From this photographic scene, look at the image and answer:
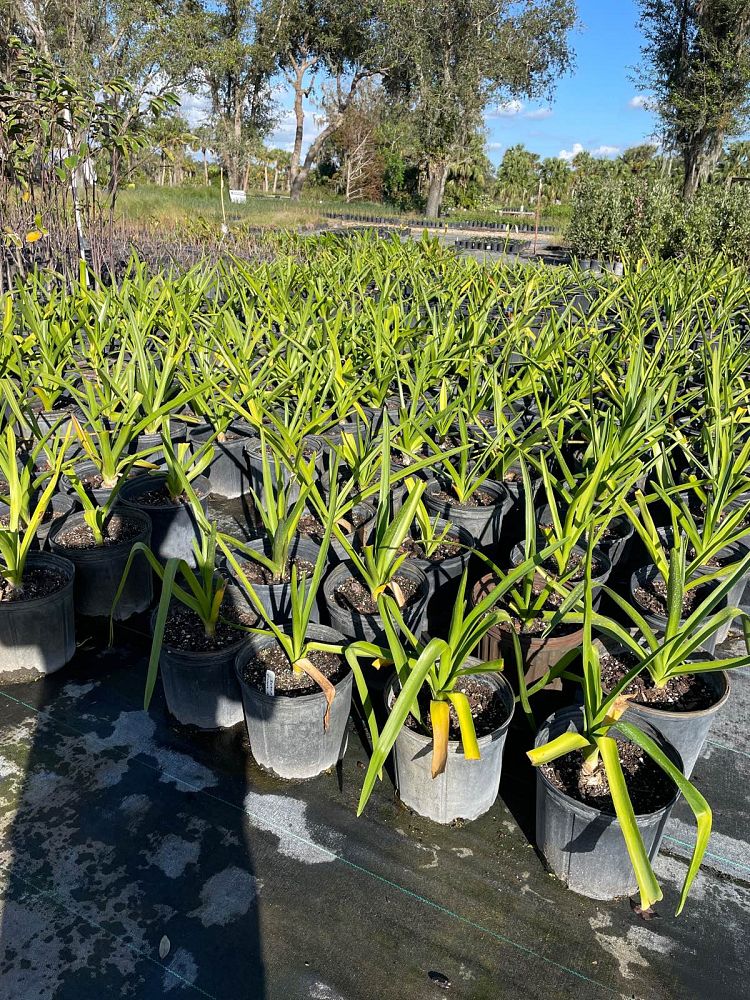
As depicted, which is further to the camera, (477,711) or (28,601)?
(28,601)

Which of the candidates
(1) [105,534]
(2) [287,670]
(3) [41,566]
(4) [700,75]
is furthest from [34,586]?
(4) [700,75]

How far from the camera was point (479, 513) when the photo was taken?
10.0 feet

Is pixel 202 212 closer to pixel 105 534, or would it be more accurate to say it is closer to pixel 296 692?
pixel 105 534

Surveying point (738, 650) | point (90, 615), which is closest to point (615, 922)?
point (738, 650)

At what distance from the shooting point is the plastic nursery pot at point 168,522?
9.92 feet

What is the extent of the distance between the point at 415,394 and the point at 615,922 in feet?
7.74

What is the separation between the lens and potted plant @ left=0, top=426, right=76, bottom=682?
7.68 ft

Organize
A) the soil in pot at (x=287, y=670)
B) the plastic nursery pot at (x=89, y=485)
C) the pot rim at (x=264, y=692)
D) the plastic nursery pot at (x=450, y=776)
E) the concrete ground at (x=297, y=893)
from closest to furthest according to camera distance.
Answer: the concrete ground at (x=297, y=893)
the plastic nursery pot at (x=450, y=776)
the pot rim at (x=264, y=692)
the soil in pot at (x=287, y=670)
the plastic nursery pot at (x=89, y=485)

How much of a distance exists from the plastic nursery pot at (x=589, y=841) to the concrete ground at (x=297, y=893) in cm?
5

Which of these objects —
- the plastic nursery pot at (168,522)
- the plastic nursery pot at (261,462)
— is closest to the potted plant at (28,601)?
the plastic nursery pot at (168,522)

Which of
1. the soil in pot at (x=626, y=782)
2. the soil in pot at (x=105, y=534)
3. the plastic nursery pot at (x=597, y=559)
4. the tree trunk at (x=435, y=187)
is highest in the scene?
the tree trunk at (x=435, y=187)

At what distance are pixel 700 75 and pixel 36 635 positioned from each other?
17813 millimetres

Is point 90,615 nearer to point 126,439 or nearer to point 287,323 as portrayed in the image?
point 126,439

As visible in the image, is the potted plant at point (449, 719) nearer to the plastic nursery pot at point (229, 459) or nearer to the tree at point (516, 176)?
the plastic nursery pot at point (229, 459)
